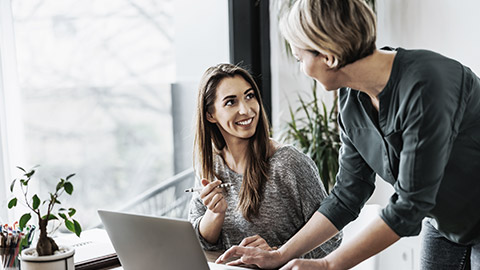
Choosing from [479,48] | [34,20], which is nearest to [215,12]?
[34,20]

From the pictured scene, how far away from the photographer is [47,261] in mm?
1443

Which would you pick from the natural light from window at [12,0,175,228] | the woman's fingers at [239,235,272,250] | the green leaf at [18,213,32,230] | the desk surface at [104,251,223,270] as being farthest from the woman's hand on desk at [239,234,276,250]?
the natural light from window at [12,0,175,228]

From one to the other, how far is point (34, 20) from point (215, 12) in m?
1.03

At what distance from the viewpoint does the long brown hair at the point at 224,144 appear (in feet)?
6.23

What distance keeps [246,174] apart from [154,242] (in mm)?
551

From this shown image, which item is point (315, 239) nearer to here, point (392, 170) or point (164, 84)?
point (392, 170)

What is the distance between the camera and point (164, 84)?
280 centimetres

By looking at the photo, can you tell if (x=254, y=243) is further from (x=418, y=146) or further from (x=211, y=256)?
(x=418, y=146)

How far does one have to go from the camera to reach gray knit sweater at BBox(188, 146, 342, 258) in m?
1.87

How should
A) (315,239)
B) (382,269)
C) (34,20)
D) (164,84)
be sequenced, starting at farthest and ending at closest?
(382,269) < (164,84) < (34,20) < (315,239)

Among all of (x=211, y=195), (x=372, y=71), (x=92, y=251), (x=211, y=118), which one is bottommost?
(x=92, y=251)

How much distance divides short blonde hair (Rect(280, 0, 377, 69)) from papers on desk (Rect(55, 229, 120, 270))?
2.94 ft

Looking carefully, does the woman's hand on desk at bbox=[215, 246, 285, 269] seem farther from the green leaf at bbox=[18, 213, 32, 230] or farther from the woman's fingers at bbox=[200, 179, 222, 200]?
the green leaf at bbox=[18, 213, 32, 230]

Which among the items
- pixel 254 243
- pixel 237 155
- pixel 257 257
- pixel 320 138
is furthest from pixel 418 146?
pixel 320 138
